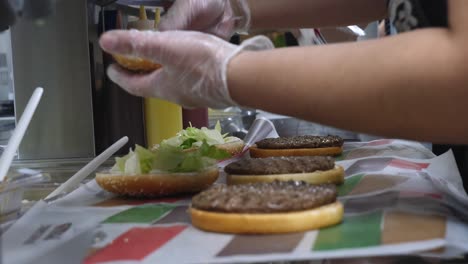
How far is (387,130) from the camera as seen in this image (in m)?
0.83

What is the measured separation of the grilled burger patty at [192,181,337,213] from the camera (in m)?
0.85

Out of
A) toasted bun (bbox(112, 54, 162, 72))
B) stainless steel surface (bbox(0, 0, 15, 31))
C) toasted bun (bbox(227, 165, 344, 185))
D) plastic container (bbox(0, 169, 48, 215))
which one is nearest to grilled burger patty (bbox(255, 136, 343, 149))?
toasted bun (bbox(227, 165, 344, 185))

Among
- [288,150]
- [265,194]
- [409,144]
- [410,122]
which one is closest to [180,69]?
[265,194]

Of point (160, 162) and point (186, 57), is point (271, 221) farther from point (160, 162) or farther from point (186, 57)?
point (160, 162)

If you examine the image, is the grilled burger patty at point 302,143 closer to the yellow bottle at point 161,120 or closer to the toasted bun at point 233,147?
the toasted bun at point 233,147

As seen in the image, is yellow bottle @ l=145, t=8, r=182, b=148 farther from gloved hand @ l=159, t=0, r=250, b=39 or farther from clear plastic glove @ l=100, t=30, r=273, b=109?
clear plastic glove @ l=100, t=30, r=273, b=109

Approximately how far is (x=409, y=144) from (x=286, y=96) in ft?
3.71

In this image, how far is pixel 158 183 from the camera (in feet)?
3.96

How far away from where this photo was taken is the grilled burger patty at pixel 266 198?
851 mm

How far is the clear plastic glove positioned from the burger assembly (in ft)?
0.55

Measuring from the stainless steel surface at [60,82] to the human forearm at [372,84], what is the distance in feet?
4.10

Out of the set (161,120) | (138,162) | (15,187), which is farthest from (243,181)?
(161,120)

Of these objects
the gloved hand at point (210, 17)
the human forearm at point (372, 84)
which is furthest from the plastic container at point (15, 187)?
the gloved hand at point (210, 17)

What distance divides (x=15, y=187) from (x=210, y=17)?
2.51 ft
